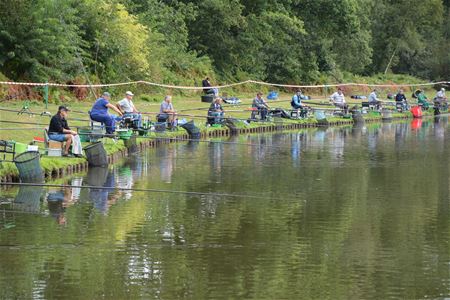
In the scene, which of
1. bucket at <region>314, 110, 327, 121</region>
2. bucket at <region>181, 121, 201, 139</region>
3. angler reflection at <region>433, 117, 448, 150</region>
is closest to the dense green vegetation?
bucket at <region>314, 110, 327, 121</region>

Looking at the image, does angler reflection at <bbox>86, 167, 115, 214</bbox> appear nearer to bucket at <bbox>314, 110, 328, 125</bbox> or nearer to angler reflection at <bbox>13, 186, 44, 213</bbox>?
angler reflection at <bbox>13, 186, 44, 213</bbox>

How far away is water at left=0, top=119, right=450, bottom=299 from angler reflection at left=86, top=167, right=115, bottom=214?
0.05 m

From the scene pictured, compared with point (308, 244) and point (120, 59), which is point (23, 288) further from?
point (120, 59)

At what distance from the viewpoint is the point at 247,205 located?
22125 millimetres

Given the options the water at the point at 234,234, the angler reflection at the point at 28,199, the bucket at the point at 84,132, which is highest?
the bucket at the point at 84,132

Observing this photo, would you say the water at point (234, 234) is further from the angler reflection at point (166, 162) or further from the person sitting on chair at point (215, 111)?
the person sitting on chair at point (215, 111)

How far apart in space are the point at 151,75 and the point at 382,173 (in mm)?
25709

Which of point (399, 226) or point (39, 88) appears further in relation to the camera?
point (39, 88)

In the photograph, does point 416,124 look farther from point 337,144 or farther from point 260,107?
point 337,144

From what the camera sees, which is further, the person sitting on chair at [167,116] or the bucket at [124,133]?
the person sitting on chair at [167,116]

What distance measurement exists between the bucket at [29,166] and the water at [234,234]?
0.31 meters

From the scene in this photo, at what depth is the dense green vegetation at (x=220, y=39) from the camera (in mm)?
44469

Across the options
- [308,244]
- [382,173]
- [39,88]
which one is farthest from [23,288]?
[39,88]

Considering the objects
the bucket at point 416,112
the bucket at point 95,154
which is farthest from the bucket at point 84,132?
the bucket at point 416,112
